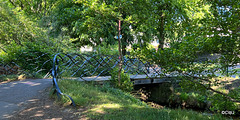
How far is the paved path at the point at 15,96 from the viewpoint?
4532mm

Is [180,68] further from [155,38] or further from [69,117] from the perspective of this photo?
[155,38]

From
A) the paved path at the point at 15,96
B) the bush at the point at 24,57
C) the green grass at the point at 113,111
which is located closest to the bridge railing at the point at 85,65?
the bush at the point at 24,57

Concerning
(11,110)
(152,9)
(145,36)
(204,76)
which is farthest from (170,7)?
(11,110)

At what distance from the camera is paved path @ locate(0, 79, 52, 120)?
453cm

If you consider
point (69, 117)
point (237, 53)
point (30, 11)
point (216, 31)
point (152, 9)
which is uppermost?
point (30, 11)

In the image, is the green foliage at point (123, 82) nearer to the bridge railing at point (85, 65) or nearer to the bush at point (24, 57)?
the bridge railing at point (85, 65)

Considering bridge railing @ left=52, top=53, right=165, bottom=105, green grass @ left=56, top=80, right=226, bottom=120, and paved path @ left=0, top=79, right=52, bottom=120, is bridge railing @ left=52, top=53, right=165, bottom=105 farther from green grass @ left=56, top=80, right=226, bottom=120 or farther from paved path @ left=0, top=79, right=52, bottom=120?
green grass @ left=56, top=80, right=226, bottom=120

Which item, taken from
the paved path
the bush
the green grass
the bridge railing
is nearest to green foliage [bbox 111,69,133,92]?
the bridge railing

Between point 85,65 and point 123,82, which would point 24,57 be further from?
point 123,82

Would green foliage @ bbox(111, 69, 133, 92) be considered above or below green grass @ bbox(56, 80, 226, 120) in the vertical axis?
above

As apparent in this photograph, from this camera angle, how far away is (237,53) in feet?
13.3

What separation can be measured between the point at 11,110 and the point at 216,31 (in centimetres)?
492

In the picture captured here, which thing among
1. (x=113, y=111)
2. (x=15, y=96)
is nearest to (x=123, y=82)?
(x=113, y=111)

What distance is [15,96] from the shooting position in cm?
554
